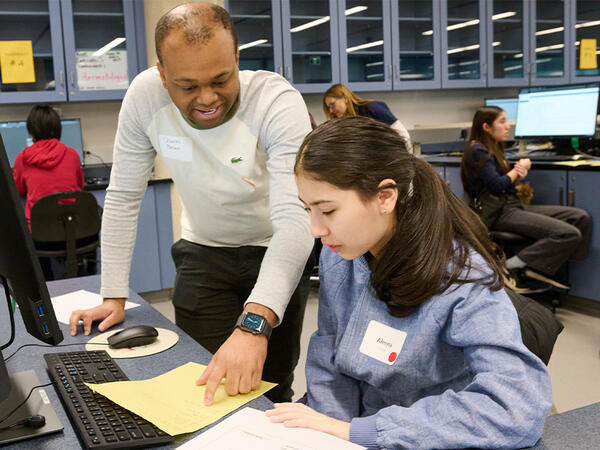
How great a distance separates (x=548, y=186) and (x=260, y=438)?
9.90 feet

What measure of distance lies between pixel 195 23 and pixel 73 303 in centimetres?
77


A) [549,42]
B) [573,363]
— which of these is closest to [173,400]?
[573,363]

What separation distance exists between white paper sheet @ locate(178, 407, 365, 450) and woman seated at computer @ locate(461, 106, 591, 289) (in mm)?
2623

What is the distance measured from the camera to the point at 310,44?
14.5 ft

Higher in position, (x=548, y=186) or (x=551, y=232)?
(x=548, y=186)

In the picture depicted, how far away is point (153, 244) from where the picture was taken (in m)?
3.81

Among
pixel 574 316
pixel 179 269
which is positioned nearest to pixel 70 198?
pixel 179 269

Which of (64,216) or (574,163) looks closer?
(64,216)

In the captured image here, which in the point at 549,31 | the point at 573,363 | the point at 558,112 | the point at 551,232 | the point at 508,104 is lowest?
the point at 573,363

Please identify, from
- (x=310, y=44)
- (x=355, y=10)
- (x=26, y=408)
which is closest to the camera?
(x=26, y=408)

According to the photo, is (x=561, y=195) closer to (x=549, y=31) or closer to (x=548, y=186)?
(x=548, y=186)

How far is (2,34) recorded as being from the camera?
143 inches

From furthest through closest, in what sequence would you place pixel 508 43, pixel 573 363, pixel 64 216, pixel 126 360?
1. pixel 508 43
2. pixel 64 216
3. pixel 573 363
4. pixel 126 360

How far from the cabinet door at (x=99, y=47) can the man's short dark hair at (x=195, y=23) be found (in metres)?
2.83
